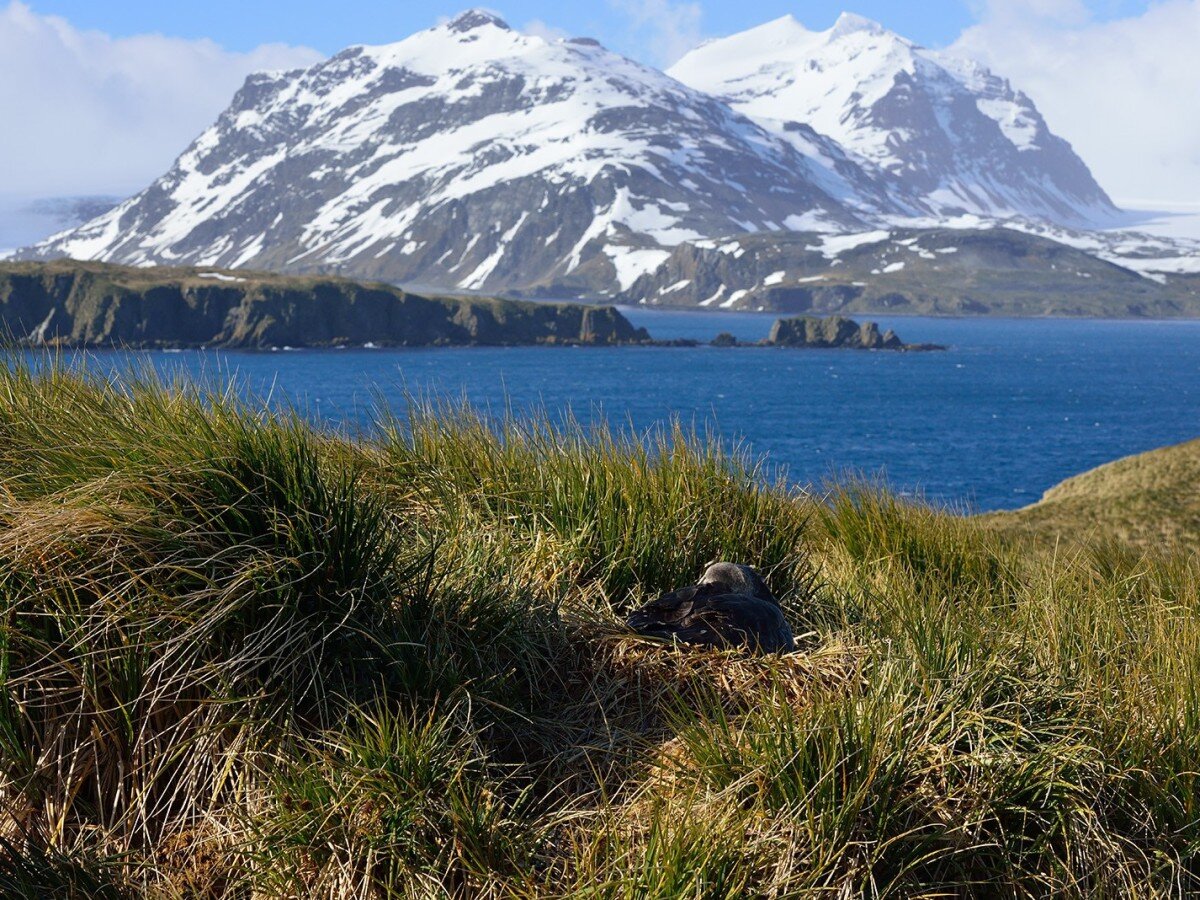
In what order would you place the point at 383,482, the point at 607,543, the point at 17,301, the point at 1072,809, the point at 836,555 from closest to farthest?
1. the point at 1072,809
2. the point at 607,543
3. the point at 383,482
4. the point at 836,555
5. the point at 17,301

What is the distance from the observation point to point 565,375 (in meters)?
102

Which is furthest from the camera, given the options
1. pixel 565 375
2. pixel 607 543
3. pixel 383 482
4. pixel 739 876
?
pixel 565 375

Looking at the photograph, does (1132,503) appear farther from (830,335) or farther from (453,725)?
(830,335)

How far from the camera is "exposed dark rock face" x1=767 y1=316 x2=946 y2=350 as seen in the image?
158250 mm

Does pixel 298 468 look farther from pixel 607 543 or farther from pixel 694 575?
pixel 694 575

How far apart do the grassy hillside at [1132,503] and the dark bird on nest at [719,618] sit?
54.9ft

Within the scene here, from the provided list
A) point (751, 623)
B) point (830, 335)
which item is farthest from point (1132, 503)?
point (830, 335)

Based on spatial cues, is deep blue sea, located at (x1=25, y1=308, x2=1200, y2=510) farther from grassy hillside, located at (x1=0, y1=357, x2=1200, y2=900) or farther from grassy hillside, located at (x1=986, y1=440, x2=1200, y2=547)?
grassy hillside, located at (x1=0, y1=357, x2=1200, y2=900)

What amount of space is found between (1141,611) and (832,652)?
3.02 metres

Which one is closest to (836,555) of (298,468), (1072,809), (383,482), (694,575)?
(694,575)

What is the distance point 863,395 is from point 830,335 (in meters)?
64.9

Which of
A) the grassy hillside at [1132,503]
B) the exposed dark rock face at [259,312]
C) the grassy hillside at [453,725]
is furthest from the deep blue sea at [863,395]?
the grassy hillside at [453,725]

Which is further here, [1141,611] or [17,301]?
[17,301]

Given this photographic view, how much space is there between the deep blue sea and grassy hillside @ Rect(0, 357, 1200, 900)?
27680 mm
